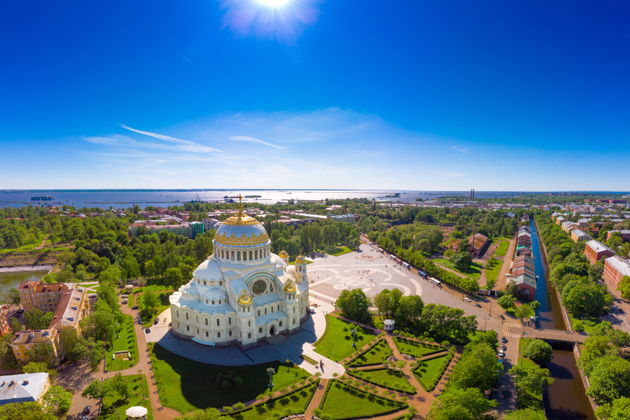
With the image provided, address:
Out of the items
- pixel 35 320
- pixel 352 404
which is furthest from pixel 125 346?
pixel 352 404

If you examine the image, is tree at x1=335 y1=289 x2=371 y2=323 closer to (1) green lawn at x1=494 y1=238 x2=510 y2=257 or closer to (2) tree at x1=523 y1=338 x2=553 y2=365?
(2) tree at x1=523 y1=338 x2=553 y2=365

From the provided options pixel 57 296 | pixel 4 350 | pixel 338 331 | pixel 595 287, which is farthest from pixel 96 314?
pixel 595 287

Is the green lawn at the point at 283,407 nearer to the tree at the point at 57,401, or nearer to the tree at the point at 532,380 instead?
the tree at the point at 57,401

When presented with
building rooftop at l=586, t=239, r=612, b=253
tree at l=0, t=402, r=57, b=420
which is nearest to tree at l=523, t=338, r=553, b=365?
tree at l=0, t=402, r=57, b=420

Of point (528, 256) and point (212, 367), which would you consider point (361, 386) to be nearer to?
point (212, 367)

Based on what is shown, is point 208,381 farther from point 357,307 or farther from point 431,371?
point 431,371

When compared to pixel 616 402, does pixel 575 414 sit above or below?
below

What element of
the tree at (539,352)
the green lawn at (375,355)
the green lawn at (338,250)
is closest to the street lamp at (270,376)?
the green lawn at (375,355)
